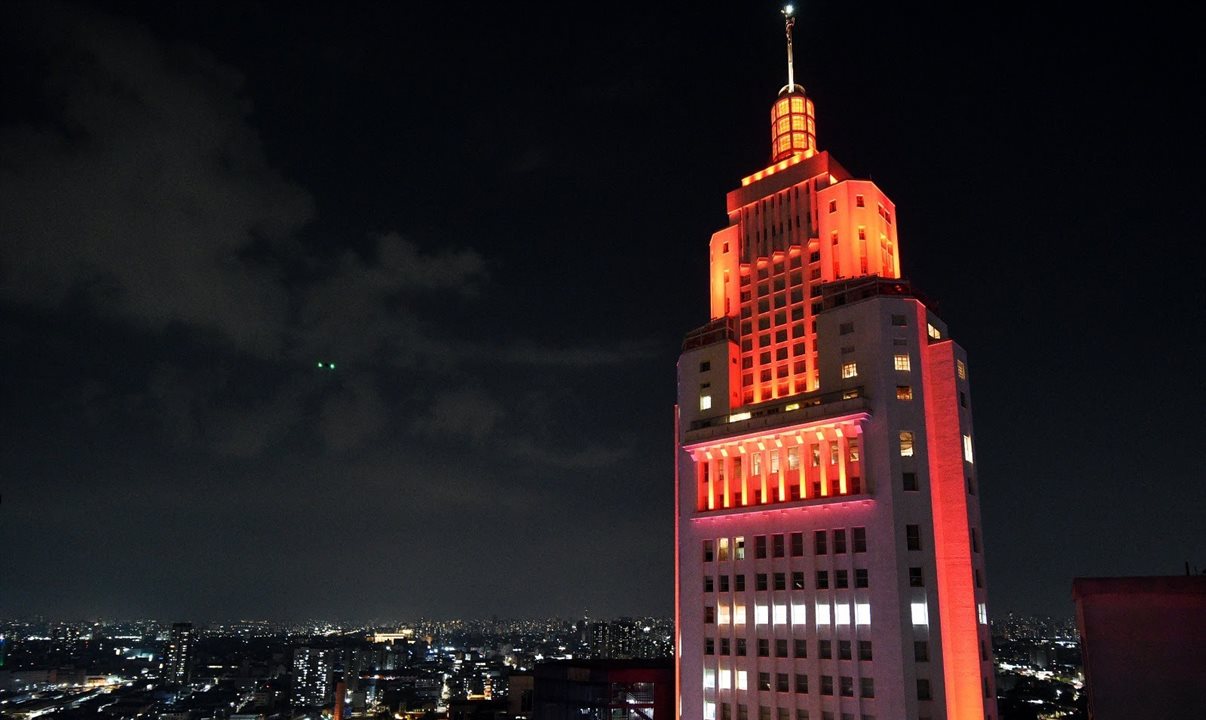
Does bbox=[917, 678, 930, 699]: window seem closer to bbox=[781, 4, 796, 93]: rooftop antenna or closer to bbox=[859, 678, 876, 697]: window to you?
bbox=[859, 678, 876, 697]: window

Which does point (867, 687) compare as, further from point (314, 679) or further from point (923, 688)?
point (314, 679)

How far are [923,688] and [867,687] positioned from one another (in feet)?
9.58

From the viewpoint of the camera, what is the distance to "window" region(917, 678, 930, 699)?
4338 centimetres

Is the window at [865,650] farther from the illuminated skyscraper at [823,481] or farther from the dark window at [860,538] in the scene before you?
the dark window at [860,538]

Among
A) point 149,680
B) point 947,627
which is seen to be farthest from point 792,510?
point 149,680

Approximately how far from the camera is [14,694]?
6363 inches

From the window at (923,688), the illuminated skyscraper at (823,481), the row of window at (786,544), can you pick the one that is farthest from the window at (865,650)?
the row of window at (786,544)

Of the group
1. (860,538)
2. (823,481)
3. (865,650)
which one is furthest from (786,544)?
(865,650)

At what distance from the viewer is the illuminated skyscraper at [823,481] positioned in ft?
147

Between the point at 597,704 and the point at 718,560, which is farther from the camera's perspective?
the point at 597,704

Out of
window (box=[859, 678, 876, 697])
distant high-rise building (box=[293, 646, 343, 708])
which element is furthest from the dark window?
distant high-rise building (box=[293, 646, 343, 708])

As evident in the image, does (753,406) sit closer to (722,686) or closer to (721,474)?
(721,474)

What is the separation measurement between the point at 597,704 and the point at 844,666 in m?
25.1

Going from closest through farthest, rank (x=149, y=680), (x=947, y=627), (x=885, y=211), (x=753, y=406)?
(x=947, y=627) < (x=753, y=406) < (x=885, y=211) < (x=149, y=680)
